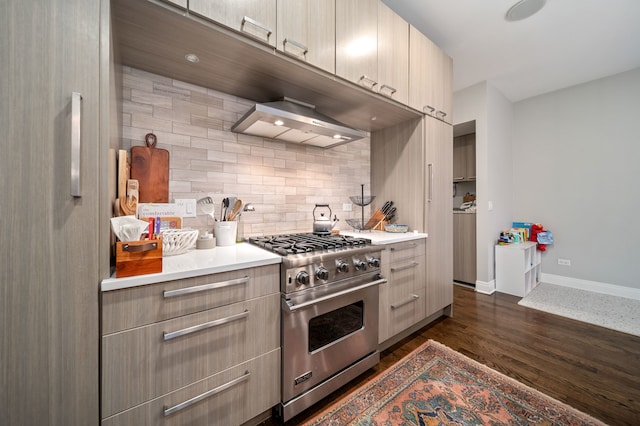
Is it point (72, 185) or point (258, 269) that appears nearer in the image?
point (72, 185)

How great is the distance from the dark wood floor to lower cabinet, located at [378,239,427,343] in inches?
8.9

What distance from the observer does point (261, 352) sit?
1180mm

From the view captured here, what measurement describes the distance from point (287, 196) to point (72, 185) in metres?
1.34

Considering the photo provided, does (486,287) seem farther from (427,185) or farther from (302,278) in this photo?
(302,278)

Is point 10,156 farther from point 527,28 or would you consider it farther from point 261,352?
point 527,28

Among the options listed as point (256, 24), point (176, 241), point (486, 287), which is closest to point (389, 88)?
point (256, 24)

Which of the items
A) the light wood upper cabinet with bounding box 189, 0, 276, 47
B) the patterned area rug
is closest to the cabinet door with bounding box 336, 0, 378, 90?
the light wood upper cabinet with bounding box 189, 0, 276, 47

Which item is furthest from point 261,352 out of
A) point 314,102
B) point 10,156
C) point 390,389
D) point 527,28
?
point 527,28

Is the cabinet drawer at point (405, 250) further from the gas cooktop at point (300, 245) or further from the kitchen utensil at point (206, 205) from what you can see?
the kitchen utensil at point (206, 205)

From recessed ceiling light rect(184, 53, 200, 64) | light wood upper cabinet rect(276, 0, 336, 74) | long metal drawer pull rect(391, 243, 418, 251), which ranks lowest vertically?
long metal drawer pull rect(391, 243, 418, 251)

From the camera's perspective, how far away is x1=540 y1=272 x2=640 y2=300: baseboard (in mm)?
2975

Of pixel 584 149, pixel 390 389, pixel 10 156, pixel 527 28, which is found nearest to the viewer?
pixel 10 156

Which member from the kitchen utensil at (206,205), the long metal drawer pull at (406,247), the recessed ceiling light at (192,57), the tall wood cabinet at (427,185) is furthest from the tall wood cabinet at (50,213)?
the tall wood cabinet at (427,185)

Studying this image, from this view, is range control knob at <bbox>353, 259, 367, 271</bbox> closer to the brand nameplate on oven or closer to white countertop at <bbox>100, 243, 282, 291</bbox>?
white countertop at <bbox>100, 243, 282, 291</bbox>
